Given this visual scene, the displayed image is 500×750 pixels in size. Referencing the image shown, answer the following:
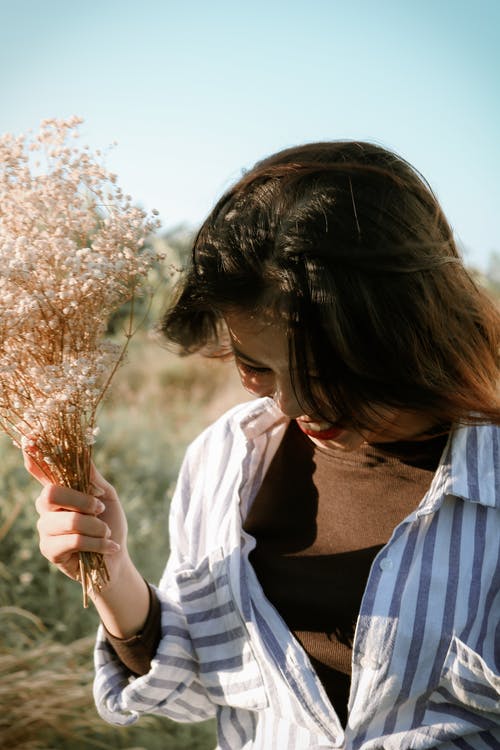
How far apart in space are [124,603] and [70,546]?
0.24 metres

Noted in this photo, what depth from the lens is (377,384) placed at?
131cm

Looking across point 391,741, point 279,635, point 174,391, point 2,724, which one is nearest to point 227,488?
point 279,635

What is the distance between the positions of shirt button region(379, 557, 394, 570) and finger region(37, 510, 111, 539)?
506mm

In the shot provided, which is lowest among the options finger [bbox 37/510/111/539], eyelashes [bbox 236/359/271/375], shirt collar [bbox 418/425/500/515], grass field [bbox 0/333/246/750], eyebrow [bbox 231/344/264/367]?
grass field [bbox 0/333/246/750]

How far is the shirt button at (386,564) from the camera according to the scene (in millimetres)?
1297

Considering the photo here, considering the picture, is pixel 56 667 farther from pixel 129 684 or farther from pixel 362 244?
pixel 362 244

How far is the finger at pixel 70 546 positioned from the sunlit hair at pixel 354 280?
45cm

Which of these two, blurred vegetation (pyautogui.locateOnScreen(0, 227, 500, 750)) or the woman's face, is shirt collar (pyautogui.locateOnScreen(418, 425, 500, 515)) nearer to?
the woman's face

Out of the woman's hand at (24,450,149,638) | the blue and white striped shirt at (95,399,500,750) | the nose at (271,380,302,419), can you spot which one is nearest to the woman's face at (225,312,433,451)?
the nose at (271,380,302,419)

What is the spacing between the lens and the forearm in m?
1.41

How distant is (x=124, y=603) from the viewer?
1436mm

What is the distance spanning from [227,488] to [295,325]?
483 millimetres

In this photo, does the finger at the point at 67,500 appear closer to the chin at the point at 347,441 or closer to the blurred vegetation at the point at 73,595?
the blurred vegetation at the point at 73,595

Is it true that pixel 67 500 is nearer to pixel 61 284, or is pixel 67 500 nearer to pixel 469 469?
pixel 61 284
